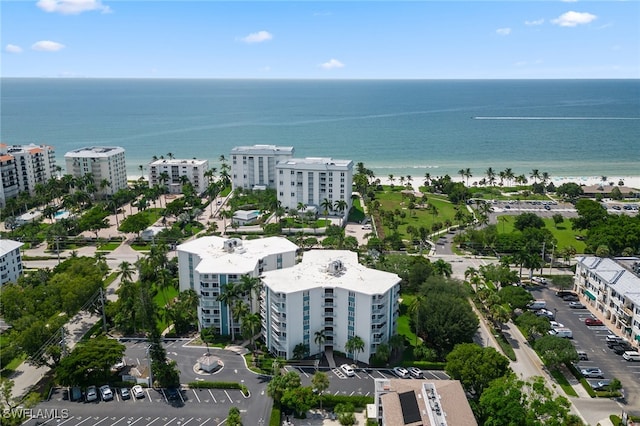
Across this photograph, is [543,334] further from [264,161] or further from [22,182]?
[22,182]

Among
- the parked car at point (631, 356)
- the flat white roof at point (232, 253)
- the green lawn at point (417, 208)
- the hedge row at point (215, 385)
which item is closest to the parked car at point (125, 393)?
the hedge row at point (215, 385)

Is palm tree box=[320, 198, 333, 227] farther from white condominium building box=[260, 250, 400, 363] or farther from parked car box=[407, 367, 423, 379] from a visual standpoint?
parked car box=[407, 367, 423, 379]

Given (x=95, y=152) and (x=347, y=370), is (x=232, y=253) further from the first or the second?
(x=95, y=152)

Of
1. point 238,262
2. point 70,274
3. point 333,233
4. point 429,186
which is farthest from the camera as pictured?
point 429,186

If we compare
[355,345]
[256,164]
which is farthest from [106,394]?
[256,164]

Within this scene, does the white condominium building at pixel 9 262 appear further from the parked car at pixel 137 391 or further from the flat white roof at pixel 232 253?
the parked car at pixel 137 391

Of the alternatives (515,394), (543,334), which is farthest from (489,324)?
(515,394)
